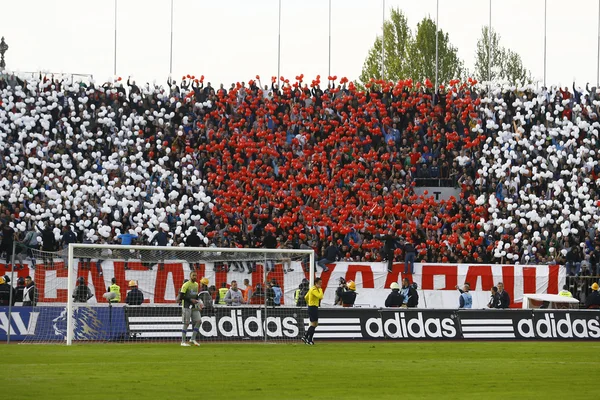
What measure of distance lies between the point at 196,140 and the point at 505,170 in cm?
1335

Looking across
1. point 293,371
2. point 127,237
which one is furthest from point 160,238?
point 293,371

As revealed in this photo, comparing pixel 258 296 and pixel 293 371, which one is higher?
pixel 258 296

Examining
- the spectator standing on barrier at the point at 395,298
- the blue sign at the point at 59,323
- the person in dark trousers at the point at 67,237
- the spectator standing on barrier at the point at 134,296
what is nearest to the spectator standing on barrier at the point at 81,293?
the blue sign at the point at 59,323

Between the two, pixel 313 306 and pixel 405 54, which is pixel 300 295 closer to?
pixel 313 306

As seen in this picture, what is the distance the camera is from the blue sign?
30.2 meters

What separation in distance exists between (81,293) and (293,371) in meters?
12.4

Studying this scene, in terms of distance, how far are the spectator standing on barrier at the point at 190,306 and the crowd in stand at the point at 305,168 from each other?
11.7 metres

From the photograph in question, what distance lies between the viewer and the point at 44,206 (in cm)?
4119

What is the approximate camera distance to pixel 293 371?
20.8m

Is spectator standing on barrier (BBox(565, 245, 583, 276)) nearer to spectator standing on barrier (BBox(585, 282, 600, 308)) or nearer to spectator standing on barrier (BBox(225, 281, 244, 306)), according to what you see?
spectator standing on barrier (BBox(585, 282, 600, 308))

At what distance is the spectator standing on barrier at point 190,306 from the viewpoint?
28.6 meters

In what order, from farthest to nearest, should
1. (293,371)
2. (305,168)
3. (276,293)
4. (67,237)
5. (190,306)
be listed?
(305,168) → (67,237) → (276,293) → (190,306) → (293,371)

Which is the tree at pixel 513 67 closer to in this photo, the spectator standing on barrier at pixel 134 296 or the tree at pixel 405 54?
the tree at pixel 405 54

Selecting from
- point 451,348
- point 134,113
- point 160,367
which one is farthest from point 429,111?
point 160,367
